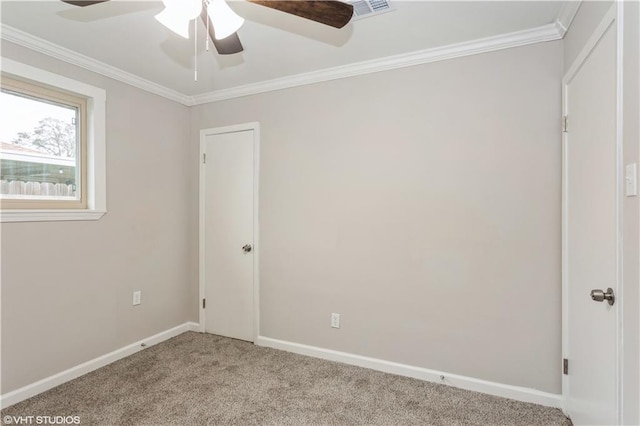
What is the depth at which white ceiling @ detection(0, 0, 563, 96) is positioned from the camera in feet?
6.21

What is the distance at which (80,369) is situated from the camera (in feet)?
8.05

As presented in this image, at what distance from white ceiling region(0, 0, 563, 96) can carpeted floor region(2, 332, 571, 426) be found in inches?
Answer: 96.4

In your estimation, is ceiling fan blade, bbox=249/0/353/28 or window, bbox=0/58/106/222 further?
window, bbox=0/58/106/222

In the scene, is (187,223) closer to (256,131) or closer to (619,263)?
(256,131)

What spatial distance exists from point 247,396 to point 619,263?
2.19 meters

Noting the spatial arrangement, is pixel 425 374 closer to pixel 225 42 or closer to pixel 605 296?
pixel 605 296

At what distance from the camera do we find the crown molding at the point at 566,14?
68.8 inches

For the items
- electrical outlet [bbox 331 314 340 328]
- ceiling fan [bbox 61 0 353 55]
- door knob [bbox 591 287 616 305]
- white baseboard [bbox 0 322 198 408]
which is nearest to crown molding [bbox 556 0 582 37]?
ceiling fan [bbox 61 0 353 55]

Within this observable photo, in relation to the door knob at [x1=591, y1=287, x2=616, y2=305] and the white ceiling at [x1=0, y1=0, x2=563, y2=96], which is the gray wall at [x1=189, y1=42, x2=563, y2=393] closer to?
the white ceiling at [x1=0, y1=0, x2=563, y2=96]

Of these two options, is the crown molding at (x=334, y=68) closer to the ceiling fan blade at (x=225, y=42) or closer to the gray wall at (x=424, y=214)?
the gray wall at (x=424, y=214)

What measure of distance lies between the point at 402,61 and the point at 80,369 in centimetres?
341

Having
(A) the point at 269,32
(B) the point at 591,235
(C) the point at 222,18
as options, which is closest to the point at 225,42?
(C) the point at 222,18

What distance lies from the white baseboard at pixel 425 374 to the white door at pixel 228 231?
1.37 feet

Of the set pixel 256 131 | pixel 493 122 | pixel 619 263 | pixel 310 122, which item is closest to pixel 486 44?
pixel 493 122
